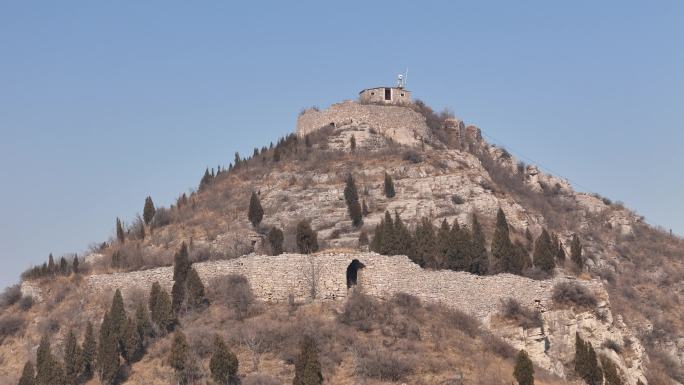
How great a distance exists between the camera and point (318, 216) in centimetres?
6756

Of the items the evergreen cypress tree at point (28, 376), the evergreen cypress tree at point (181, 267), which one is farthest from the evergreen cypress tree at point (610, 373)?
the evergreen cypress tree at point (28, 376)

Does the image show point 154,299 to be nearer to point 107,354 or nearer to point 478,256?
point 107,354

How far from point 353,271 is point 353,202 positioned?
36.4ft

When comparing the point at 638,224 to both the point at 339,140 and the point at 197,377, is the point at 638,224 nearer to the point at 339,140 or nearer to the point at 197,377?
the point at 339,140

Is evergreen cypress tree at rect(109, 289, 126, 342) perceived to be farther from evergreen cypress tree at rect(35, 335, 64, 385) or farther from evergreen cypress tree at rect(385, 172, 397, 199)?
evergreen cypress tree at rect(385, 172, 397, 199)

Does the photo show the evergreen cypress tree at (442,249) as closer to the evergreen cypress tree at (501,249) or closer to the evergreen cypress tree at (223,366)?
the evergreen cypress tree at (501,249)

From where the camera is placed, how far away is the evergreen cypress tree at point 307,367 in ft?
150

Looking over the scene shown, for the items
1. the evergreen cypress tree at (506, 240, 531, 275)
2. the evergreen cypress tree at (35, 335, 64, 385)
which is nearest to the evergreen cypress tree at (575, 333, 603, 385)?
the evergreen cypress tree at (506, 240, 531, 275)

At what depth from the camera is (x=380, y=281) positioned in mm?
55000

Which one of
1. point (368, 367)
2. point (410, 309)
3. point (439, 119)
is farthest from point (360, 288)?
point (439, 119)

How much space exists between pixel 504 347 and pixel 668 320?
22562mm

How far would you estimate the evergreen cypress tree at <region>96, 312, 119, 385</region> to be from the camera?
49531 mm

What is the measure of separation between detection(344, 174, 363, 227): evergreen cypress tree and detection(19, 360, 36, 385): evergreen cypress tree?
2277 centimetres

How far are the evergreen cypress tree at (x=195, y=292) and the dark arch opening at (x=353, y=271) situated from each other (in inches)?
294
